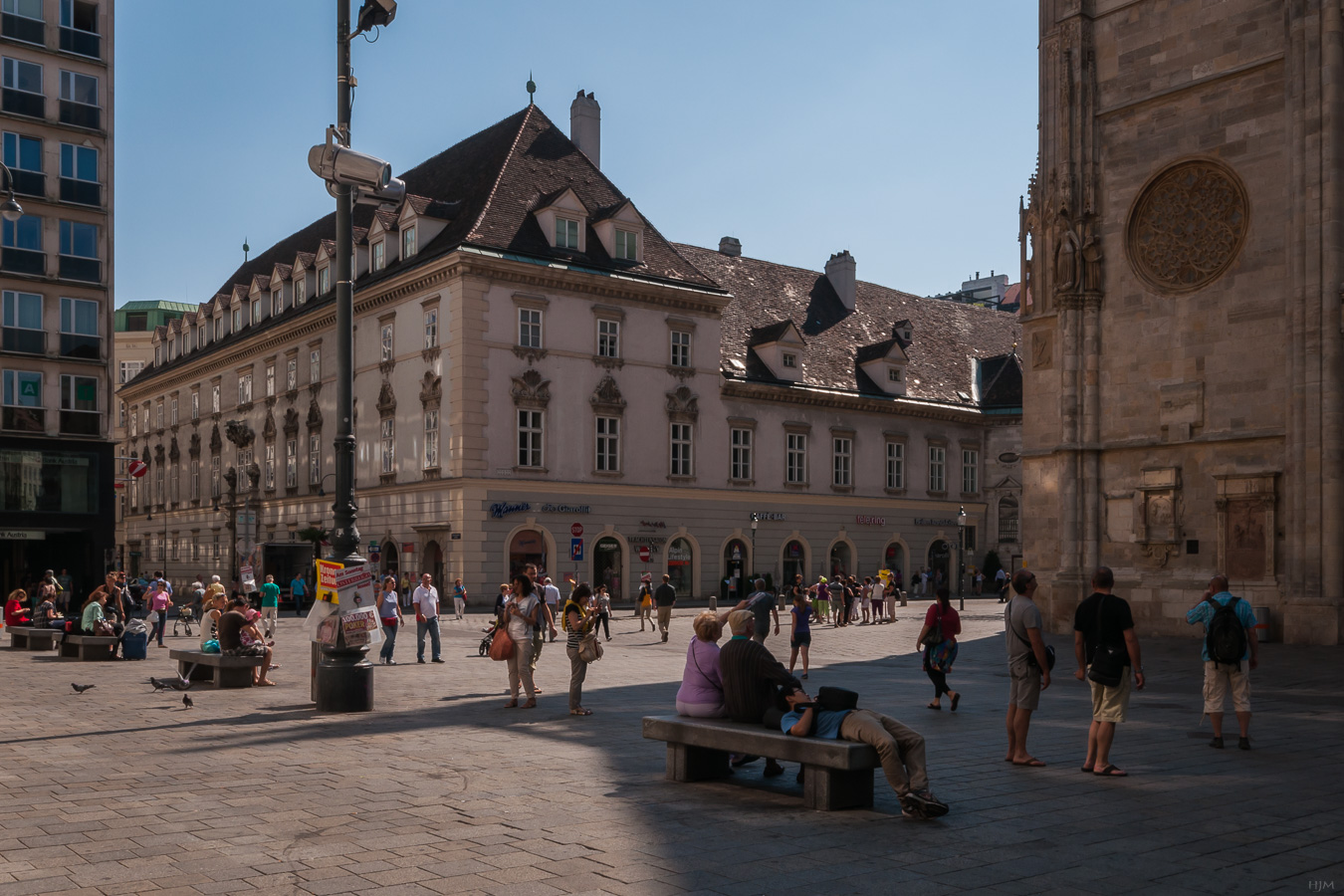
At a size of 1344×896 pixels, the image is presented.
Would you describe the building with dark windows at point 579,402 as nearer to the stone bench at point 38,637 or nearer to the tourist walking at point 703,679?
the stone bench at point 38,637

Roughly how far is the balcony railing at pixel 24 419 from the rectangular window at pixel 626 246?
71.2ft

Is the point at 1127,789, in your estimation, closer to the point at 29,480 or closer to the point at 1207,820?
the point at 1207,820

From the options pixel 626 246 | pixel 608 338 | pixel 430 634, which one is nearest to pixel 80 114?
pixel 626 246

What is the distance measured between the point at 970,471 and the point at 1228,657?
5240 centimetres

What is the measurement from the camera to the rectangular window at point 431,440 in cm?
4725

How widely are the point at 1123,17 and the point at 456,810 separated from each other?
27.4 m

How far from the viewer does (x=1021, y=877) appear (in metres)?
7.26

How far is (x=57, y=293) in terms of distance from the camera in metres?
44.3

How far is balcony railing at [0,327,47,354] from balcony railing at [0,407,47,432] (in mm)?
2051

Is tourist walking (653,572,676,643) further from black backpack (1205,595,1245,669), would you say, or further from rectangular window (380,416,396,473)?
rectangular window (380,416,396,473)

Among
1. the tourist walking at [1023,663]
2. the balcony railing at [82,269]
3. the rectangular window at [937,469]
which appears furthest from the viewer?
the rectangular window at [937,469]

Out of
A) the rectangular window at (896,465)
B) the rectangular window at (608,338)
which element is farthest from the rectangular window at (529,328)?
the rectangular window at (896,465)

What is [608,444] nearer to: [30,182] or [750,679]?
[30,182]

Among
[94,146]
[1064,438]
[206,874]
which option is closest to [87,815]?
[206,874]
